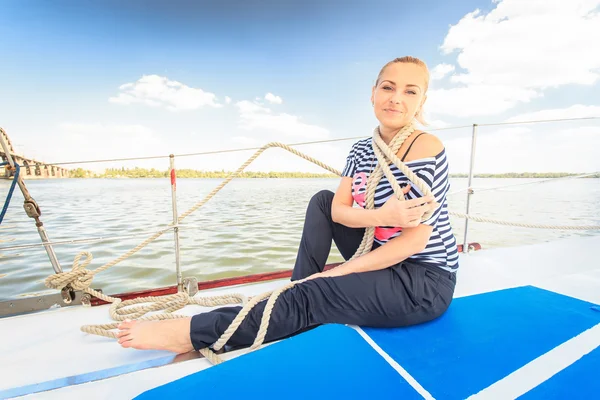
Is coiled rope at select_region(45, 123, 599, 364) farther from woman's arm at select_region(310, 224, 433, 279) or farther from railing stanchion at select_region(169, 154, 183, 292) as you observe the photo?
railing stanchion at select_region(169, 154, 183, 292)

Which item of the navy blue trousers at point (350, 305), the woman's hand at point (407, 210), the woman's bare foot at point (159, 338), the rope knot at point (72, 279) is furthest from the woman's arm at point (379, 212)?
the rope knot at point (72, 279)

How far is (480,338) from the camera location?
0.88 meters

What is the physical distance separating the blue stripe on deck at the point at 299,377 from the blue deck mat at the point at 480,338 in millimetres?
73

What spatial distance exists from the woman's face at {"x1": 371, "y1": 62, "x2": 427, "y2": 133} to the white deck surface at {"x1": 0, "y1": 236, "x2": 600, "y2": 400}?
743 millimetres

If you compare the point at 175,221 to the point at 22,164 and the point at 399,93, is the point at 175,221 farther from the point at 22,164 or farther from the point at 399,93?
the point at 399,93

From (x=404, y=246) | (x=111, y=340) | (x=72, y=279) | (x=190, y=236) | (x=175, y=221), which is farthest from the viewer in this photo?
(x=190, y=236)

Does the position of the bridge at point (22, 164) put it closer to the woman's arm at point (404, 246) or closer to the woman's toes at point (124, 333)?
the woman's toes at point (124, 333)

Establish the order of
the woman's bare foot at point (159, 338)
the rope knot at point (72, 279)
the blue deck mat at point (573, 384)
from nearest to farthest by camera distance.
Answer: the blue deck mat at point (573, 384) → the woman's bare foot at point (159, 338) → the rope knot at point (72, 279)

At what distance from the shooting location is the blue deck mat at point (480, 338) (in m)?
0.72

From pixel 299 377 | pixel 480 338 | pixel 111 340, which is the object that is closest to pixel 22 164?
pixel 111 340

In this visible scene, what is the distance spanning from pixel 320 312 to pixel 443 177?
1.88 ft

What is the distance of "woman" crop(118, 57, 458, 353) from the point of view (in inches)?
37.6

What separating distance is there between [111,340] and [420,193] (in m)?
1.13

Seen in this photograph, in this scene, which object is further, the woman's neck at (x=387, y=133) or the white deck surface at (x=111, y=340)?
the woman's neck at (x=387, y=133)
